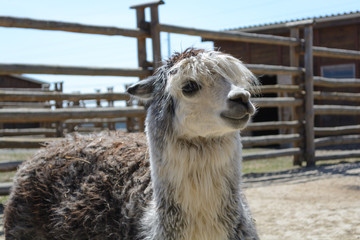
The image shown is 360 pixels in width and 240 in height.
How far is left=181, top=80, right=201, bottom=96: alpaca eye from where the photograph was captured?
8.80 feet

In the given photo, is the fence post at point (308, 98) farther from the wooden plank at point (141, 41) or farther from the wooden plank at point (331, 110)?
the wooden plank at point (141, 41)

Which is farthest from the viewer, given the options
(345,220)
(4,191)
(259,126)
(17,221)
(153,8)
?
(259,126)

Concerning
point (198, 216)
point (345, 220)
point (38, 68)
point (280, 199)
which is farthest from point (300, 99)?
point (198, 216)

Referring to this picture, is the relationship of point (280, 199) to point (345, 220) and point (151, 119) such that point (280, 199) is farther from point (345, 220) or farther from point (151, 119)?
point (151, 119)

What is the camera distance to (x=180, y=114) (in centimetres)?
271

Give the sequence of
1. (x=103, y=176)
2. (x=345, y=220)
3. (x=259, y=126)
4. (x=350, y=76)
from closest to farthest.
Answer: (x=103, y=176)
(x=345, y=220)
(x=259, y=126)
(x=350, y=76)

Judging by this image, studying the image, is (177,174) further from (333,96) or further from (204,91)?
(333,96)

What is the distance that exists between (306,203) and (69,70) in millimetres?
3786

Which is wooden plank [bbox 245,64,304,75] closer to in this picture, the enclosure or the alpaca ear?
the enclosure

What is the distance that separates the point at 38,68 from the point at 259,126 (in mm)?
4742

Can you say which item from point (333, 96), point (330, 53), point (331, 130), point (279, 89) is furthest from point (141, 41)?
point (331, 130)

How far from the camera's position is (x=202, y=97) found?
266 cm

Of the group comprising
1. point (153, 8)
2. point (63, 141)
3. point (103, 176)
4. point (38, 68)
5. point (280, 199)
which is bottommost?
point (280, 199)

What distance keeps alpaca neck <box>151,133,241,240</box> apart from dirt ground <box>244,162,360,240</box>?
1441mm
